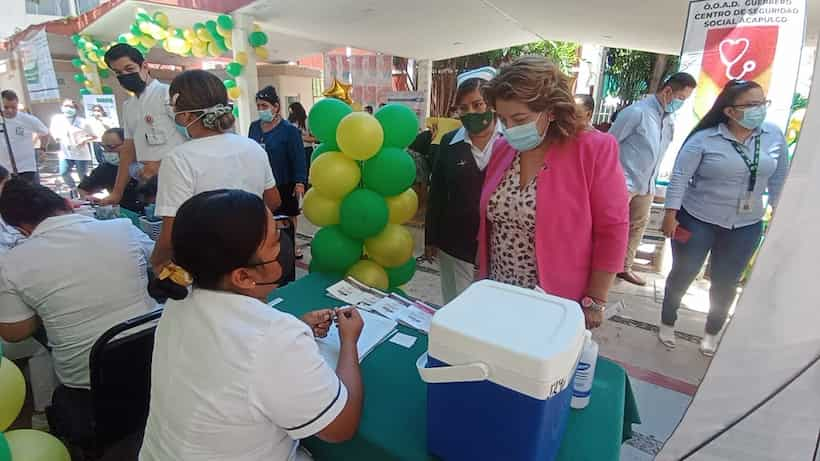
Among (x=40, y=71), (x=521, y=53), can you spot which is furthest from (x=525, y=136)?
(x=521, y=53)

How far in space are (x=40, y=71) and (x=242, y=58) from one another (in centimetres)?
200

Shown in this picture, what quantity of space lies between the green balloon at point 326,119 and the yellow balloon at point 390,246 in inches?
21.5

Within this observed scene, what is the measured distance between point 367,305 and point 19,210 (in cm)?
119

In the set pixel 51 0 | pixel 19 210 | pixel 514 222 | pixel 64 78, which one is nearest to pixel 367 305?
pixel 514 222

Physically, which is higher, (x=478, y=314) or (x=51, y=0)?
(x=51, y=0)

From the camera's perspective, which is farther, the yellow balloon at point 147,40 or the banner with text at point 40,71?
the yellow balloon at point 147,40

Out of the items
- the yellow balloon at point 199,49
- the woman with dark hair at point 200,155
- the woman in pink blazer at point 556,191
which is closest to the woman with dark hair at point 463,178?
the woman in pink blazer at point 556,191

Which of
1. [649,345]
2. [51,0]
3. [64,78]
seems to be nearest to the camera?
[649,345]

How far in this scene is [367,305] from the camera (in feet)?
4.57

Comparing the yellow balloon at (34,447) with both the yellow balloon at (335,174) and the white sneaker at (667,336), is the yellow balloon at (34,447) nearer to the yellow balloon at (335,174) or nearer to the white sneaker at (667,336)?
the yellow balloon at (335,174)

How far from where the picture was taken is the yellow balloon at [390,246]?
2.15 m

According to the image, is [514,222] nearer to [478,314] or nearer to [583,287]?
[583,287]

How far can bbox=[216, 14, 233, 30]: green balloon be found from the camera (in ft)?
16.6

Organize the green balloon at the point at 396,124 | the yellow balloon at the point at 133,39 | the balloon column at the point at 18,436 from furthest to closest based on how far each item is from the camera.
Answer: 1. the yellow balloon at the point at 133,39
2. the green balloon at the point at 396,124
3. the balloon column at the point at 18,436
